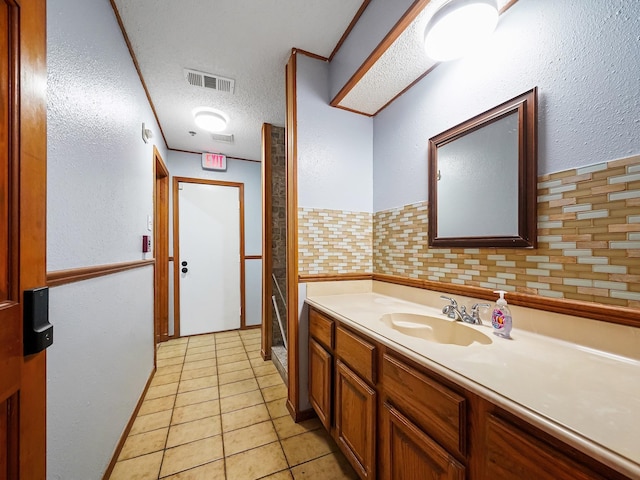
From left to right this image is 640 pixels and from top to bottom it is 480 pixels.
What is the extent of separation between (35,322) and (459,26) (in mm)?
1752

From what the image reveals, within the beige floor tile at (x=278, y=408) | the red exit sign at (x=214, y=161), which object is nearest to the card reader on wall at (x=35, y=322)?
the beige floor tile at (x=278, y=408)

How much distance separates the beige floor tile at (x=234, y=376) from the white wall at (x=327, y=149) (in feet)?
5.55

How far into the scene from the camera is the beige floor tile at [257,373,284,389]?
7.16 ft

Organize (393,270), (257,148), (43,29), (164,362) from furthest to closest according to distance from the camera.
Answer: (257,148)
(164,362)
(393,270)
(43,29)

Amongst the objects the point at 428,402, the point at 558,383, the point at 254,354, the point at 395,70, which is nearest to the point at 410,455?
the point at 428,402

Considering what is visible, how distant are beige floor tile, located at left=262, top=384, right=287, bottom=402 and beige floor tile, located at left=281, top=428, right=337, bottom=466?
18.3 inches

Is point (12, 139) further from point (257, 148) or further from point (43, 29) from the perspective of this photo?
point (257, 148)

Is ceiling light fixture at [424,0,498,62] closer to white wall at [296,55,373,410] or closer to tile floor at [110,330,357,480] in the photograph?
white wall at [296,55,373,410]

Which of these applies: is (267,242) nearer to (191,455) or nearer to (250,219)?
(250,219)

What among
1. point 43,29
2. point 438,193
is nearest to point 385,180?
point 438,193

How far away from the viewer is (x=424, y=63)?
1.42 metres

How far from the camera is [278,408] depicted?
6.09 feet

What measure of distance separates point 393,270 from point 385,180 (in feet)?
2.12

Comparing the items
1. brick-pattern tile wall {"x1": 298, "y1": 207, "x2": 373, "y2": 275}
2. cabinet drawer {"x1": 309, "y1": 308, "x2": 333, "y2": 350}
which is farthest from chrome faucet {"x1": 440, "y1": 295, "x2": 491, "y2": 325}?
brick-pattern tile wall {"x1": 298, "y1": 207, "x2": 373, "y2": 275}
